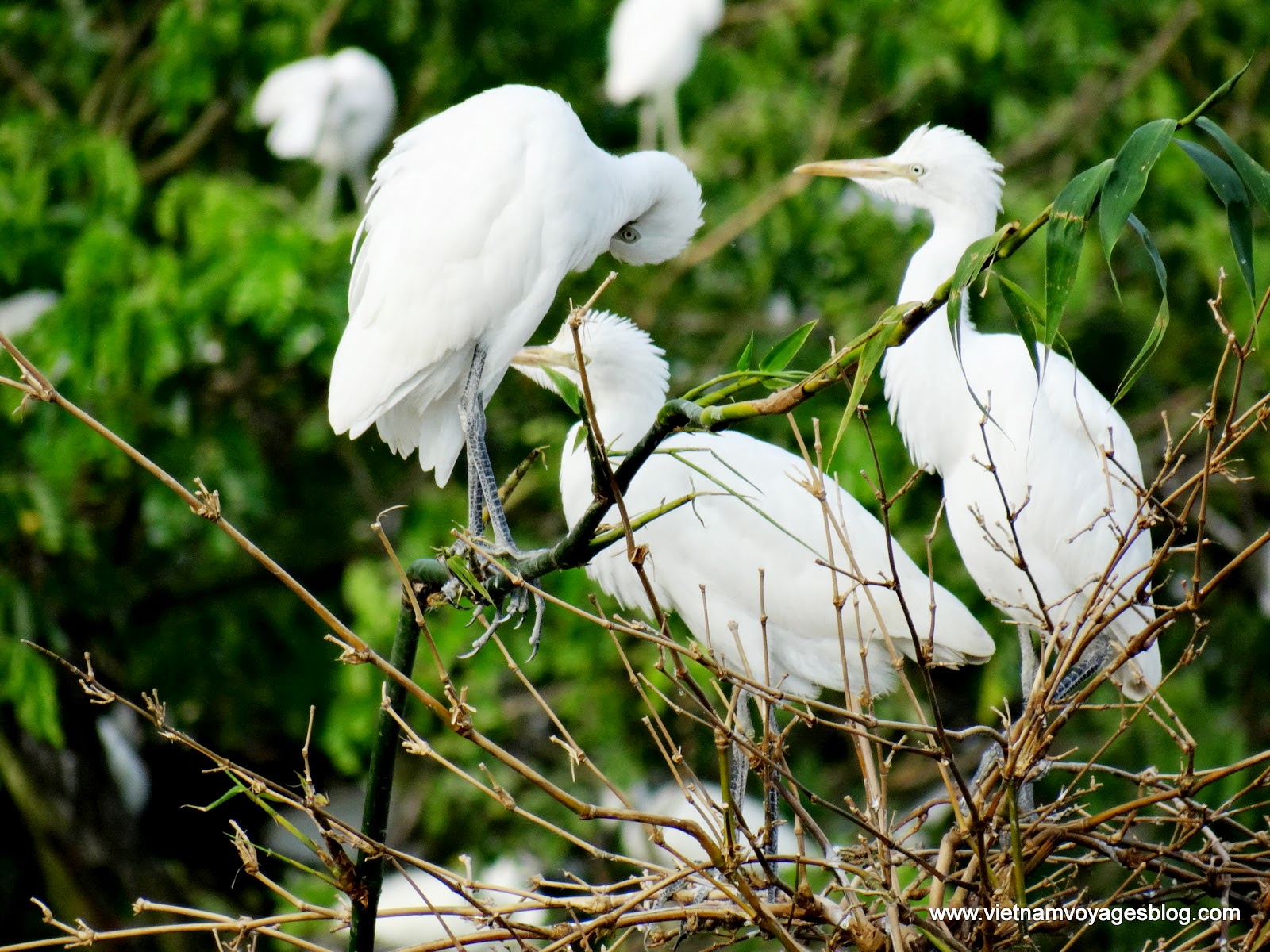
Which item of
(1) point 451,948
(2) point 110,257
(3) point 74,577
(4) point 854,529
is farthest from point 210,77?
(1) point 451,948

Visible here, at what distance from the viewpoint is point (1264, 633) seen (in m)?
5.48

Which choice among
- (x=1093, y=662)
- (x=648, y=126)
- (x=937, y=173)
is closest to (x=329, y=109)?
(x=648, y=126)

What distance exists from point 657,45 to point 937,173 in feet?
9.74

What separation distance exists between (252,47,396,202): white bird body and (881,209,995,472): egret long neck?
2.90 m

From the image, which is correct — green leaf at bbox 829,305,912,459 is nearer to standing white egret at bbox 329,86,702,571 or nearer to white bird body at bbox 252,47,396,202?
standing white egret at bbox 329,86,702,571

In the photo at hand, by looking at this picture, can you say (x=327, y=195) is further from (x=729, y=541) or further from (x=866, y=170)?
(x=729, y=541)

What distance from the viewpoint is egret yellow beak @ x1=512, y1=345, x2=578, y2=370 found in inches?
107

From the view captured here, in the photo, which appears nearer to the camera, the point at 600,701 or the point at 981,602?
the point at 981,602

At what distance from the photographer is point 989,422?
2.77 m

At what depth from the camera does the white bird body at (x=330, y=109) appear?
5332 millimetres

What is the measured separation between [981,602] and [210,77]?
9.60 ft

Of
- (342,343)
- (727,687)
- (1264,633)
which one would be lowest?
(1264,633)

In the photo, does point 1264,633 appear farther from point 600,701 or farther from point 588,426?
point 588,426

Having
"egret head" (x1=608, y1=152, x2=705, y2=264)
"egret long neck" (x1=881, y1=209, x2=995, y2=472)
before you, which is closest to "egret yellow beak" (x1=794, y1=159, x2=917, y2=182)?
"egret long neck" (x1=881, y1=209, x2=995, y2=472)
